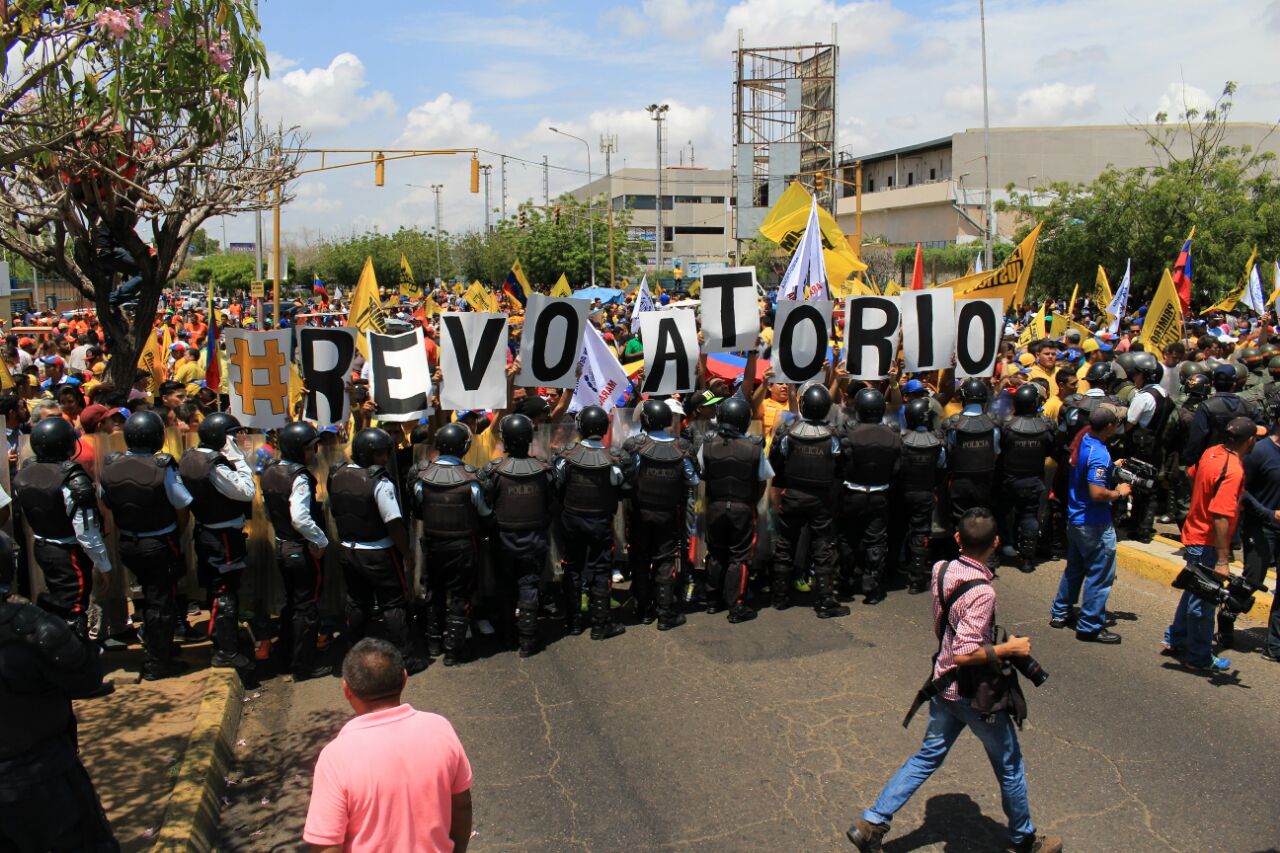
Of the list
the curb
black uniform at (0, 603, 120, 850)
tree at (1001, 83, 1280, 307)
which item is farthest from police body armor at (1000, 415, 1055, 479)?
tree at (1001, 83, 1280, 307)

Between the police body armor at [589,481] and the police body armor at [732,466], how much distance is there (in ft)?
2.58

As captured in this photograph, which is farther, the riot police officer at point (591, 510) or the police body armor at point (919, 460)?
the police body armor at point (919, 460)

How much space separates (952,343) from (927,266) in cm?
4873

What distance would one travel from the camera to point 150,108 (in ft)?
16.3

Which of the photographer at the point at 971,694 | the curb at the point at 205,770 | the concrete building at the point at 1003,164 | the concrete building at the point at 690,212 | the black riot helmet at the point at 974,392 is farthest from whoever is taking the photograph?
the concrete building at the point at 690,212

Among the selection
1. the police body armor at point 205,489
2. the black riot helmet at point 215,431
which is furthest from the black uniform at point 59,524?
the black riot helmet at point 215,431

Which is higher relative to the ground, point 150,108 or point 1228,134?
point 1228,134

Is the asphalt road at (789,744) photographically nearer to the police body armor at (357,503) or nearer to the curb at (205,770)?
the curb at (205,770)

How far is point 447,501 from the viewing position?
6535 millimetres

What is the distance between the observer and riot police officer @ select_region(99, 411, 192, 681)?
20.2ft

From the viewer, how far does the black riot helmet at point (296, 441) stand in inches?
257

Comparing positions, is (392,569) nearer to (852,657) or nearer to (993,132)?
(852,657)

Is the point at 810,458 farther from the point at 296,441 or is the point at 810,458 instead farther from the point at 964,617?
the point at 296,441

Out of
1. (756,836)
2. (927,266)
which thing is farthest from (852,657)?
(927,266)
